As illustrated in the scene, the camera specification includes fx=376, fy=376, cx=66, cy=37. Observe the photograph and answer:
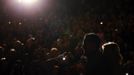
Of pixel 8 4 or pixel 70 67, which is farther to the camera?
pixel 8 4

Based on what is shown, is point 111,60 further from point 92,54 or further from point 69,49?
point 69,49

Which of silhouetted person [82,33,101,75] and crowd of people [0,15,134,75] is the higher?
silhouetted person [82,33,101,75]

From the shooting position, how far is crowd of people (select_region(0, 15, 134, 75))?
3.86 metres

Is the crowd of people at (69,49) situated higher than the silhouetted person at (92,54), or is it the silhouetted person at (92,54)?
the silhouetted person at (92,54)

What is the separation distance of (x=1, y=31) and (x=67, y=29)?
7.28 feet

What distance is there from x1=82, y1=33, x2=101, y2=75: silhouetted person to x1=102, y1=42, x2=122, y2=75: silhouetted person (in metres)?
0.07

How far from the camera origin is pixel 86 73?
12.6 ft

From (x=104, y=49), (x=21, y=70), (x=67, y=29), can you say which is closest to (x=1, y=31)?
(x=67, y=29)

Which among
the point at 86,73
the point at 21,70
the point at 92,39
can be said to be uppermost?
the point at 92,39

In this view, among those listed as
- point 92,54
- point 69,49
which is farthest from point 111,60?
point 69,49

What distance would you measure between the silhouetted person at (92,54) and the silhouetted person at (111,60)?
0.23 ft

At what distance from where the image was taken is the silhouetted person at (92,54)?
12.5ft

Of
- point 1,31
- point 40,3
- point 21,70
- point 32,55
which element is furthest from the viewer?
point 40,3

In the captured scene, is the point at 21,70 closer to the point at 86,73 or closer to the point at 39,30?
the point at 86,73
